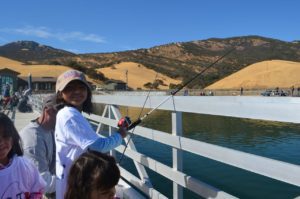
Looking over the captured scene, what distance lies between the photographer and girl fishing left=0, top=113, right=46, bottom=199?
2674 millimetres

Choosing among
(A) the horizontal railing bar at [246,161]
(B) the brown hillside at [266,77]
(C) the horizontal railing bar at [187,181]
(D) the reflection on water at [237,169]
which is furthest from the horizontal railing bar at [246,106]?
(B) the brown hillside at [266,77]

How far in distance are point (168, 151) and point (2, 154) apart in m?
8.09

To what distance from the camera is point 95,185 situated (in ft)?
6.64

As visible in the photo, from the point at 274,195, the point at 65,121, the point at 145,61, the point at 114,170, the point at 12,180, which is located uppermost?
the point at 145,61

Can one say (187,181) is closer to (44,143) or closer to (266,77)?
(44,143)

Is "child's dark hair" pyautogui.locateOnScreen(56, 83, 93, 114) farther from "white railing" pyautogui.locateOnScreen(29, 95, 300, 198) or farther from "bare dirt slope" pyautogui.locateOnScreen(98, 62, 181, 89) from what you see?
"bare dirt slope" pyautogui.locateOnScreen(98, 62, 181, 89)

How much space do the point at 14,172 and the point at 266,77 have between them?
117 metres

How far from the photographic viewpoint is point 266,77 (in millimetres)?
115562

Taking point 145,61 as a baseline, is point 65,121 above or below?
below

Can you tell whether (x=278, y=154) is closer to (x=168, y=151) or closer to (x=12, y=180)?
(x=168, y=151)

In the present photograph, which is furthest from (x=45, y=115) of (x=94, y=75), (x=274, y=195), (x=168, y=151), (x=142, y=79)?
(x=142, y=79)

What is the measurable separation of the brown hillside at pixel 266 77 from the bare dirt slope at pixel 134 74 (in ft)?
73.8

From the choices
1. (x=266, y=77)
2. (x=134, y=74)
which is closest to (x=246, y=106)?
(x=266, y=77)

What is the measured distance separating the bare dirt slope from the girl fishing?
132397mm
